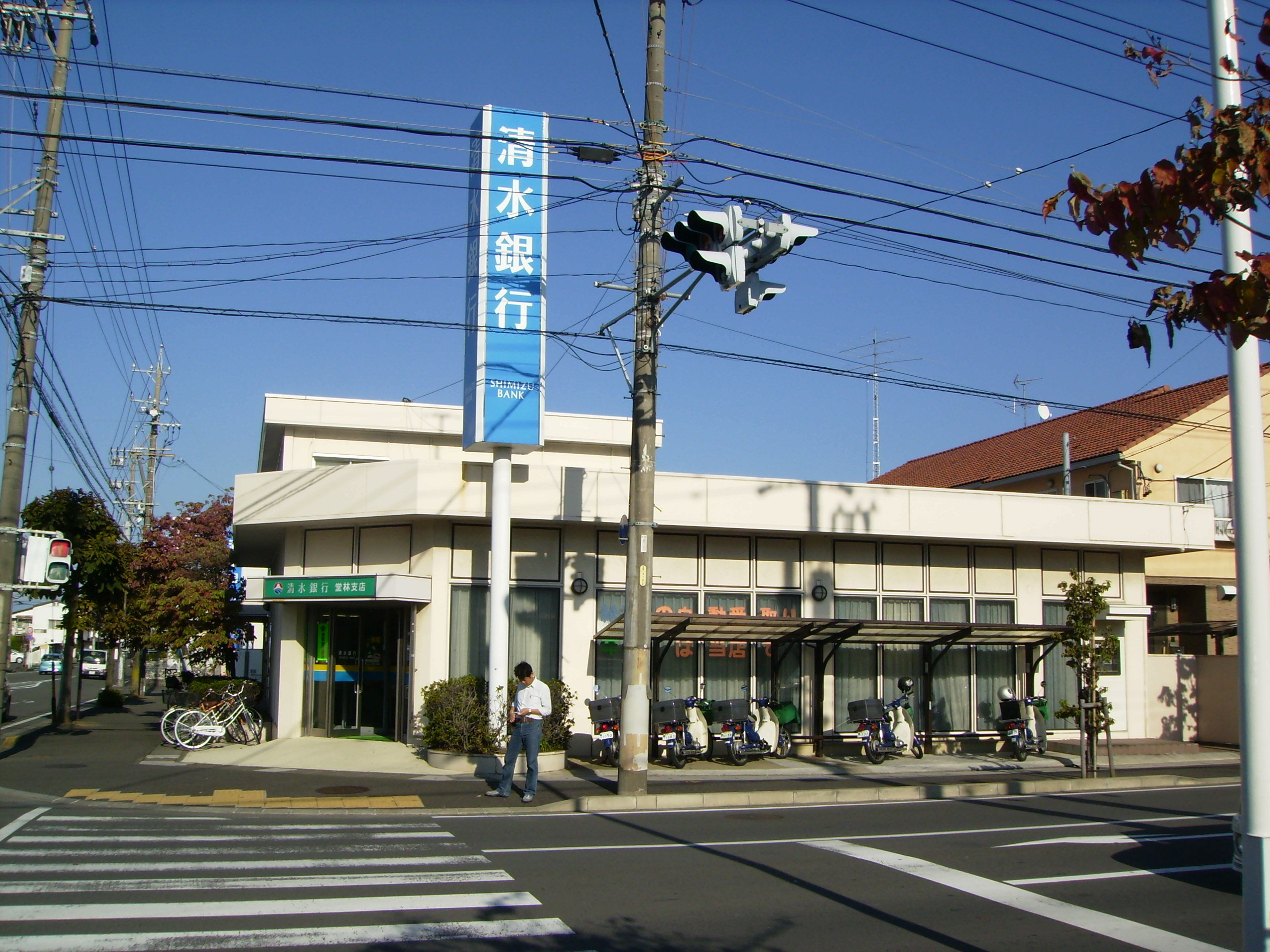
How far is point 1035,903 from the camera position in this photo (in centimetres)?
883

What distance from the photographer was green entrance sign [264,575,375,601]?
1934 cm

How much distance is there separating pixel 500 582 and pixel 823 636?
6.63 meters

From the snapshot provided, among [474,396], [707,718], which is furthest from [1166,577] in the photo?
[474,396]

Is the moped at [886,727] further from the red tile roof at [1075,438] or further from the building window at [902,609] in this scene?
the red tile roof at [1075,438]

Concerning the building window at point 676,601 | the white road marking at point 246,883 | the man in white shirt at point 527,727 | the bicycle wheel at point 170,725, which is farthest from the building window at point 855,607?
the white road marking at point 246,883

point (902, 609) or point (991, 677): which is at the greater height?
point (902, 609)

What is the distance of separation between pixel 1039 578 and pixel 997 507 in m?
2.40

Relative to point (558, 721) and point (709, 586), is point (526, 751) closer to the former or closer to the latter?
point (558, 721)

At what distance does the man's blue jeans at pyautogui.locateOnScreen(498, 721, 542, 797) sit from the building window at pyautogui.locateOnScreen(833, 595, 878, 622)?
9730 mm

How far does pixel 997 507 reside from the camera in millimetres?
23000

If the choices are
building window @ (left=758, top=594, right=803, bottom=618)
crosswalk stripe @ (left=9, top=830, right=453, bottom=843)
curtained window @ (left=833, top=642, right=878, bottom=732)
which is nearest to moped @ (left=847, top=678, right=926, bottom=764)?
curtained window @ (left=833, top=642, right=878, bottom=732)

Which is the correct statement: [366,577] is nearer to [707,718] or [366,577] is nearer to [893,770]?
[707,718]

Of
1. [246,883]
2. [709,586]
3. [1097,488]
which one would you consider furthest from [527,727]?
[1097,488]

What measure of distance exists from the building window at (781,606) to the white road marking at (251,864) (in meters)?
12.5
